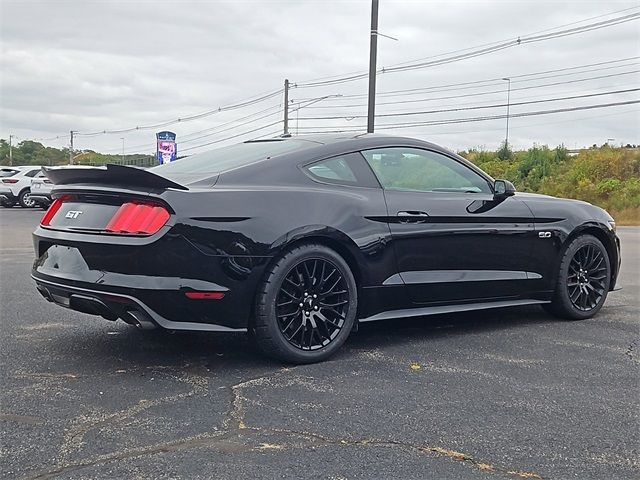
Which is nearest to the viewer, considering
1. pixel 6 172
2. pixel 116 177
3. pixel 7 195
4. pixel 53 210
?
pixel 116 177

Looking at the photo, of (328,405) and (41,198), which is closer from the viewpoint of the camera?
(328,405)

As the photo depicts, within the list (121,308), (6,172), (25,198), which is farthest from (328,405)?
(6,172)

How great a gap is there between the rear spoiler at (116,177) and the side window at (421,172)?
1.45m

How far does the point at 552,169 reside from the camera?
40938 millimetres

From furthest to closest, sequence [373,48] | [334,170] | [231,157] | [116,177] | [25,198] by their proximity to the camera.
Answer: [25,198]
[373,48]
[231,157]
[334,170]
[116,177]

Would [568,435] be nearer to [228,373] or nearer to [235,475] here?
[235,475]

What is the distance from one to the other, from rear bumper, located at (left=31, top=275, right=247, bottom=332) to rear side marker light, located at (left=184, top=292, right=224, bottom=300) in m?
0.16

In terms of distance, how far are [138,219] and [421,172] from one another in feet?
6.73

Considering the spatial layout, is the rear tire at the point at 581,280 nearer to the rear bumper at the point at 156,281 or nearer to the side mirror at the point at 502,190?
the side mirror at the point at 502,190

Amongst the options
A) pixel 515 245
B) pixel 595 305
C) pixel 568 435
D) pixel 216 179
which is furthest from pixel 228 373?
pixel 595 305

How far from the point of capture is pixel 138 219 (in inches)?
150

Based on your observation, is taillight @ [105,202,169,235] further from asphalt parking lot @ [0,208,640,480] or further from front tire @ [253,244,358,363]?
asphalt parking lot @ [0,208,640,480]

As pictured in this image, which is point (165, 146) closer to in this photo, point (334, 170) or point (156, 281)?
point (334, 170)

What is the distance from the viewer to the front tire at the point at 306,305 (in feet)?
13.2
